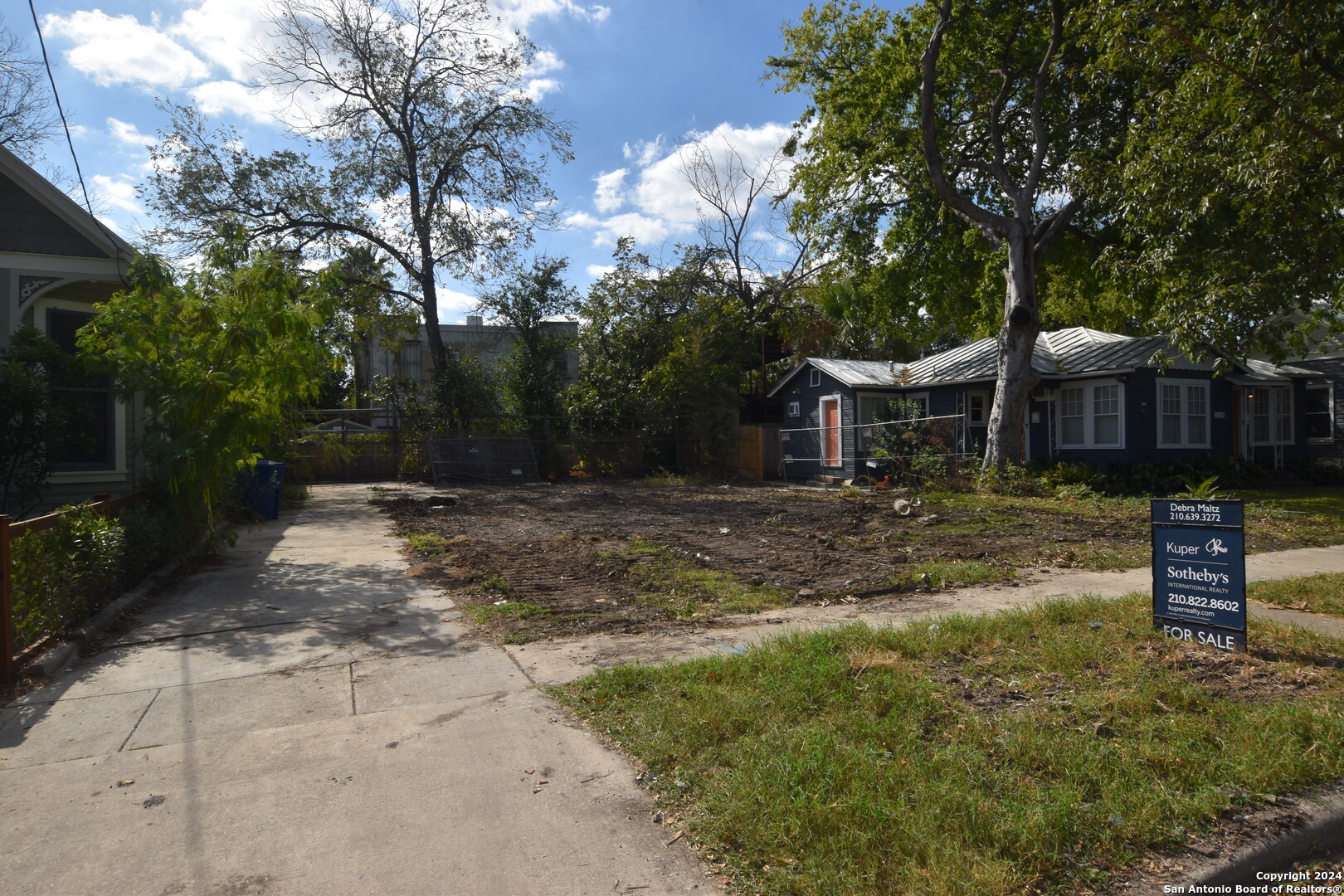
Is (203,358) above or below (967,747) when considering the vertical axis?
above

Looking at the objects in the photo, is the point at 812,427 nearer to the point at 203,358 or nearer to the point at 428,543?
the point at 428,543

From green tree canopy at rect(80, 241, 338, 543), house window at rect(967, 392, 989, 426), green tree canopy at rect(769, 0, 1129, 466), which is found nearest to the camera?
green tree canopy at rect(80, 241, 338, 543)

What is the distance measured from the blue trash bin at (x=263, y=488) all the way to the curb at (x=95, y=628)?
5.48 metres

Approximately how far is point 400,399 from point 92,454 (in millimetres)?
17654

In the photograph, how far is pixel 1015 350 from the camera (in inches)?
734

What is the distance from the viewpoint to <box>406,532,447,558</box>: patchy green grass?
11.3m

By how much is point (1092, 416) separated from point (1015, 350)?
11.6ft

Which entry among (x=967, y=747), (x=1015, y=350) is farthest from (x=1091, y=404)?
(x=967, y=747)

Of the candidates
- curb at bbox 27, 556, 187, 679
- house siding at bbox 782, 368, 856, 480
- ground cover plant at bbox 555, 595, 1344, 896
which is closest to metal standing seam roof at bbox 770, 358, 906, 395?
house siding at bbox 782, 368, 856, 480

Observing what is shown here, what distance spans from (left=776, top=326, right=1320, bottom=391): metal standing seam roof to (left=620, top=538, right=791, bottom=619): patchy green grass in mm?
13372

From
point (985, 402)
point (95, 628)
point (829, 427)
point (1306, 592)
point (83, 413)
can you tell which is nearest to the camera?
point (95, 628)

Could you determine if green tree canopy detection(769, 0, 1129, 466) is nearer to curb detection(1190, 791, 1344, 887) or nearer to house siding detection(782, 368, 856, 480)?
house siding detection(782, 368, 856, 480)

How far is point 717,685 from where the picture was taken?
16.2ft

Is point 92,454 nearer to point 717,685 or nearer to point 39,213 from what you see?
point 39,213
